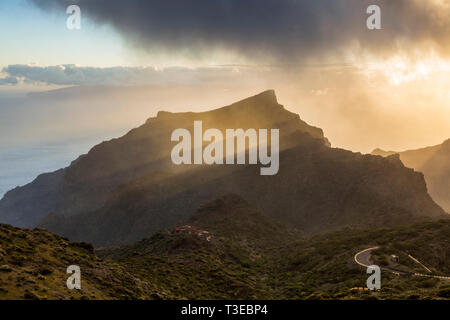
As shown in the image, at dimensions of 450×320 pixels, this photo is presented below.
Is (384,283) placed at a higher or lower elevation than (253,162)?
lower

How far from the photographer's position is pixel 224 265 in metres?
76.9

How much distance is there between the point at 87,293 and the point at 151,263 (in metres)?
31.9

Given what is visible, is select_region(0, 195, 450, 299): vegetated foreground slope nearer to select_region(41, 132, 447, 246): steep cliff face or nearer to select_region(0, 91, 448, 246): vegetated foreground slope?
select_region(0, 91, 448, 246): vegetated foreground slope

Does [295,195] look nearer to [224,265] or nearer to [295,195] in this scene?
[295,195]

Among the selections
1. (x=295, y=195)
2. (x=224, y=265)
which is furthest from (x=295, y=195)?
(x=224, y=265)

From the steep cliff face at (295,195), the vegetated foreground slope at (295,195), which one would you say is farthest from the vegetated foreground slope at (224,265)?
the steep cliff face at (295,195)

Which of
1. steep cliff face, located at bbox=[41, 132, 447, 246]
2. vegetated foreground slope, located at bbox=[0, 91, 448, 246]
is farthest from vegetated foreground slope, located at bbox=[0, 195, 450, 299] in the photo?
steep cliff face, located at bbox=[41, 132, 447, 246]

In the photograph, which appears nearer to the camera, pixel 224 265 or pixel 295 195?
pixel 224 265

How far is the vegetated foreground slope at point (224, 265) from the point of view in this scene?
125ft
